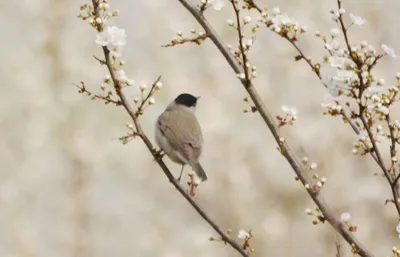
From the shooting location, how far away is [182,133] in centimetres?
280

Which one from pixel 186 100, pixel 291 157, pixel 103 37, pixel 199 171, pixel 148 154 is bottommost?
pixel 291 157

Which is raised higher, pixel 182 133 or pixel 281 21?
pixel 182 133

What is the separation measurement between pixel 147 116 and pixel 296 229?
1.02 meters

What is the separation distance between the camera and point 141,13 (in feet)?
13.9

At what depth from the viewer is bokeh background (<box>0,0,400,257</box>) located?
13.5 feet

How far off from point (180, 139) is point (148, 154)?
4.80ft

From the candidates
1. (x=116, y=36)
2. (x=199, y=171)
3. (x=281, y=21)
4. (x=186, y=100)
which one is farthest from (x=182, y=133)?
(x=281, y=21)

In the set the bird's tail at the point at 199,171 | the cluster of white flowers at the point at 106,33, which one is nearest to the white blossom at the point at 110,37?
the cluster of white flowers at the point at 106,33

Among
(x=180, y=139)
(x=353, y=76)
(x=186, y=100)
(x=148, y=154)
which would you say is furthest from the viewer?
(x=148, y=154)

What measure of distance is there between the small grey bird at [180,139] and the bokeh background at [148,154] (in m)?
1.21

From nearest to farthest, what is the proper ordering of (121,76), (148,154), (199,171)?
(121,76), (199,171), (148,154)

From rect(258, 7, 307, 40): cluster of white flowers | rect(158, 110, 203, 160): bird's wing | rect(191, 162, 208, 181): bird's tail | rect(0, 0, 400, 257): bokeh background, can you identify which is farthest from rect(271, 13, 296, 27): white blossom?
rect(0, 0, 400, 257): bokeh background

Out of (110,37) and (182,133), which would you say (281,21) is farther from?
(182,133)

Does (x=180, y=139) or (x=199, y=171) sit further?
(x=180, y=139)
